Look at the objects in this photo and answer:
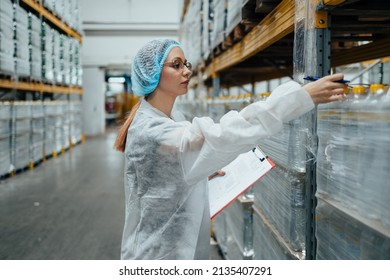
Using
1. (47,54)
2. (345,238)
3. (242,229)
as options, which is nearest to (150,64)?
(345,238)

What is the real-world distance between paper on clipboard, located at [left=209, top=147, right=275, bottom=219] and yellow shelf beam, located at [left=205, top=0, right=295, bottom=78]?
2.47 ft

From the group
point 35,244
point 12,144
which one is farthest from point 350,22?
point 12,144

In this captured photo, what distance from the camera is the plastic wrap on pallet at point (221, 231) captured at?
3476 millimetres

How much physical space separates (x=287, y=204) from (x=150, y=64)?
965mm

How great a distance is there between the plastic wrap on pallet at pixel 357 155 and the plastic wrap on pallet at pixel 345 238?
5 cm

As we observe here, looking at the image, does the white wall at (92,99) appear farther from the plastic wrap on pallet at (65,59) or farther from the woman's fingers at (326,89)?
the woman's fingers at (326,89)

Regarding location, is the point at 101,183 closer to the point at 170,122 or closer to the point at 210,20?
the point at 210,20

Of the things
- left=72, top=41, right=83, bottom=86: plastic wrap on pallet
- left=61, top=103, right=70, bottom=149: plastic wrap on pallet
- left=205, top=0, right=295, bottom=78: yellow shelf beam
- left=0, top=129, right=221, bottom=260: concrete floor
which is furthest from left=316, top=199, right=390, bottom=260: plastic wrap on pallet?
left=72, top=41, right=83, bottom=86: plastic wrap on pallet

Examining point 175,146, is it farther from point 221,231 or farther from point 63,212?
point 63,212

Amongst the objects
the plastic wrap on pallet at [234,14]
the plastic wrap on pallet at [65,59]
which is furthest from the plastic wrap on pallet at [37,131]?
the plastic wrap on pallet at [234,14]

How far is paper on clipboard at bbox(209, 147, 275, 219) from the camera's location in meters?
1.55

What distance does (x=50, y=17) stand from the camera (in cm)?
908

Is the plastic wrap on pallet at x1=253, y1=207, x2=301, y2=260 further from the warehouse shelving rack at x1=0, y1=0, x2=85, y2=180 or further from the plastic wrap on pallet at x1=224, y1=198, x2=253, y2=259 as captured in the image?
the warehouse shelving rack at x1=0, y1=0, x2=85, y2=180

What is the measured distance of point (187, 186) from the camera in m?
1.55
